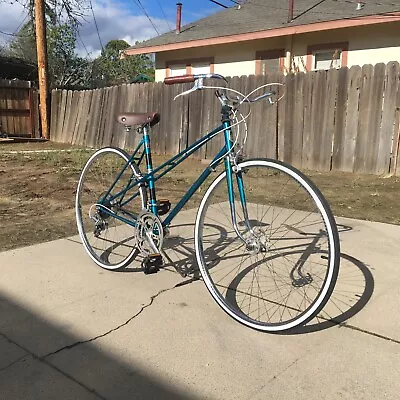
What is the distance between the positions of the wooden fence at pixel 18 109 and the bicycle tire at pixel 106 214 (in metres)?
11.9

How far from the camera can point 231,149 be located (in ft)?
9.05

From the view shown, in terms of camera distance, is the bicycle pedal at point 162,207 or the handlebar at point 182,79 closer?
the handlebar at point 182,79

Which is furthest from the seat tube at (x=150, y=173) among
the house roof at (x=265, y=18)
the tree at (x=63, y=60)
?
the tree at (x=63, y=60)

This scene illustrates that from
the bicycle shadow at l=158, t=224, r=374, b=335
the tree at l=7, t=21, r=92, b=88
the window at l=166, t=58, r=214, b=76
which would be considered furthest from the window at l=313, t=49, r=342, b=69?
the tree at l=7, t=21, r=92, b=88

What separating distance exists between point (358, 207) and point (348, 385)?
13.4ft

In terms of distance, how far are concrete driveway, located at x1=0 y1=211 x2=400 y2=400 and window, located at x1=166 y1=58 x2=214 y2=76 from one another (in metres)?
13.3

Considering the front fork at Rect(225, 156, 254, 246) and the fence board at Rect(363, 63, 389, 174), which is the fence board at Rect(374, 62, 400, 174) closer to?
the fence board at Rect(363, 63, 389, 174)

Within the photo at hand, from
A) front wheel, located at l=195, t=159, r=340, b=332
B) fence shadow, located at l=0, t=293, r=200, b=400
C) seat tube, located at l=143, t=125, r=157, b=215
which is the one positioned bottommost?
fence shadow, located at l=0, t=293, r=200, b=400

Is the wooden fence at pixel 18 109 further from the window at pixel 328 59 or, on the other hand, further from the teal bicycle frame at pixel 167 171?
the teal bicycle frame at pixel 167 171

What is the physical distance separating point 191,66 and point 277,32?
13.5ft

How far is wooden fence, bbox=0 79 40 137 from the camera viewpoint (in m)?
15.0

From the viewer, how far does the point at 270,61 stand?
1438 centimetres

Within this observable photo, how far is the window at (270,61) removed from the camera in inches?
558

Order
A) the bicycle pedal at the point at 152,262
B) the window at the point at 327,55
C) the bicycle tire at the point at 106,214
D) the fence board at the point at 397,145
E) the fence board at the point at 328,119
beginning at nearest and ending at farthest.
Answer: the bicycle pedal at the point at 152,262 < the bicycle tire at the point at 106,214 < the fence board at the point at 397,145 < the fence board at the point at 328,119 < the window at the point at 327,55
